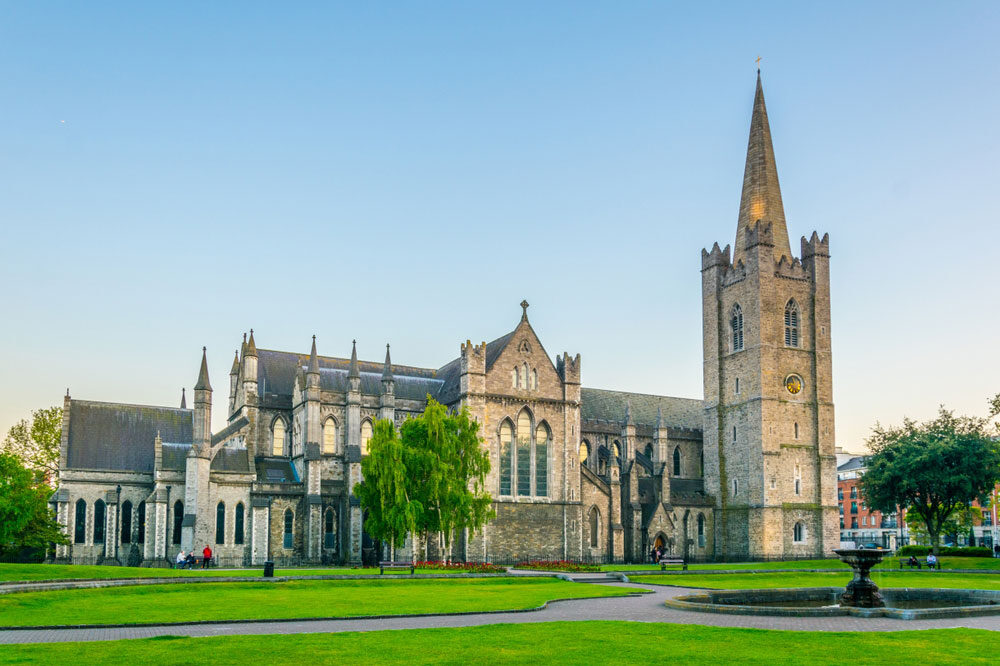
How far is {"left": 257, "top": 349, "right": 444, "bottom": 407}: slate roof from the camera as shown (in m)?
72.0

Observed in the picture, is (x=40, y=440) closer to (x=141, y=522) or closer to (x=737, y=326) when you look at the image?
(x=141, y=522)

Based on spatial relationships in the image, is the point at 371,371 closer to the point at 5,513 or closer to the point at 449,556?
the point at 449,556

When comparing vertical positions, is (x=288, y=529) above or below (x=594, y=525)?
above

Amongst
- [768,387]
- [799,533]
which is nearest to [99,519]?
[768,387]

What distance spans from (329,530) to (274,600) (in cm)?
3423

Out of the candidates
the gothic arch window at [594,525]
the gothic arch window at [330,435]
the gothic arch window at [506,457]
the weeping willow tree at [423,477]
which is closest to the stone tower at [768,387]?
the gothic arch window at [594,525]

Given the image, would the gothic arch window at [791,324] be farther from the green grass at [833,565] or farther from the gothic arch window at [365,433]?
the gothic arch window at [365,433]

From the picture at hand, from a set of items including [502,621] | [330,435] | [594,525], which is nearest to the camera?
[502,621]

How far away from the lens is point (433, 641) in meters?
21.2

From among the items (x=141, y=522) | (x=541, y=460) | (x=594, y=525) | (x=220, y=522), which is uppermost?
(x=541, y=460)

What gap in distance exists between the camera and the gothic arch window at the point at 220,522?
63469mm

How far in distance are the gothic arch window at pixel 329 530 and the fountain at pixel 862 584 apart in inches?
1661

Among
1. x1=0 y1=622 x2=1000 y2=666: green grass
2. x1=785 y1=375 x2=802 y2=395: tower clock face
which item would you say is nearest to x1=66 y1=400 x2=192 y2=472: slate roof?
x1=785 y1=375 x2=802 y2=395: tower clock face

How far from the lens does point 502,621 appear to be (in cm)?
Answer: 2553
